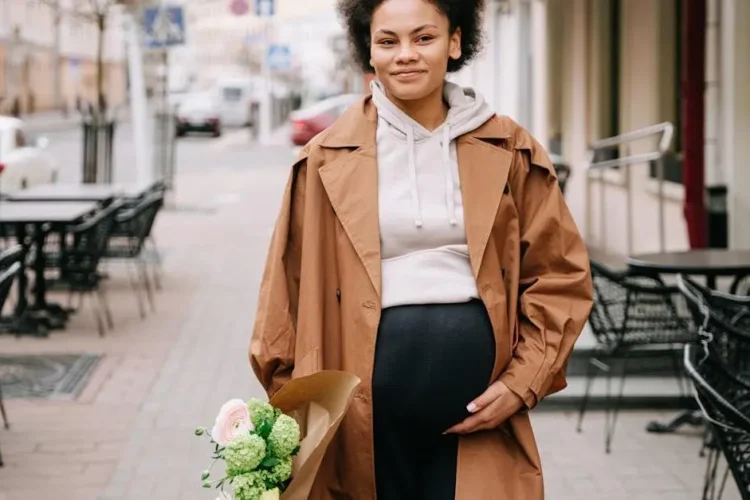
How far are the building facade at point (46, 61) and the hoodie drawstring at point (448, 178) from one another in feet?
139

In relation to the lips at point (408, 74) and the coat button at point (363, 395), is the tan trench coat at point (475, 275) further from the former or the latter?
the lips at point (408, 74)

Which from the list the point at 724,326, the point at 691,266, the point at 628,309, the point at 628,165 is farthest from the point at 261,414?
the point at 628,165

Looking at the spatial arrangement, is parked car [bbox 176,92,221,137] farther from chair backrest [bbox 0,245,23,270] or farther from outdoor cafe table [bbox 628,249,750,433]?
outdoor cafe table [bbox 628,249,750,433]

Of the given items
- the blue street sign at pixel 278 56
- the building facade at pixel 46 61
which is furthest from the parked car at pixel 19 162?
the building facade at pixel 46 61

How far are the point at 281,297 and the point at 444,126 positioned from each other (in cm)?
50

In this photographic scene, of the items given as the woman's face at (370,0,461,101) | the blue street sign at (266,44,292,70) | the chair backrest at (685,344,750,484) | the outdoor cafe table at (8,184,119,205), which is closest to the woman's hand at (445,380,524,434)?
the woman's face at (370,0,461,101)

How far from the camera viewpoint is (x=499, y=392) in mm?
2672

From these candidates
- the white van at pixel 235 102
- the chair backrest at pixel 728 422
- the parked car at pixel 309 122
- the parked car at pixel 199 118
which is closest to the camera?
the chair backrest at pixel 728 422

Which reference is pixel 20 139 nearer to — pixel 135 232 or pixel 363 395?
pixel 135 232

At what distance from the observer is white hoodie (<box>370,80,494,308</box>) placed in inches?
106

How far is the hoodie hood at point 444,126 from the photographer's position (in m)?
2.73

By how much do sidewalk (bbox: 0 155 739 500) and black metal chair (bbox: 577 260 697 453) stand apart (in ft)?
0.85

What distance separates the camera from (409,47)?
2719 millimetres

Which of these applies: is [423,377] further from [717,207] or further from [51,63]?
[51,63]
